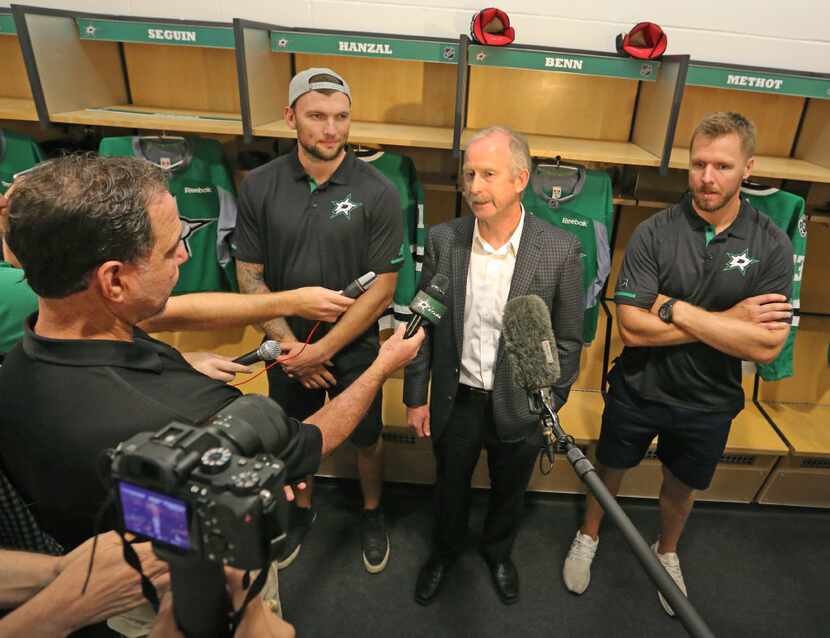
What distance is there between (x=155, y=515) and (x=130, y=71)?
2.71 metres

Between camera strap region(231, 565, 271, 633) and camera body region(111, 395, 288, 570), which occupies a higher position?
camera body region(111, 395, 288, 570)

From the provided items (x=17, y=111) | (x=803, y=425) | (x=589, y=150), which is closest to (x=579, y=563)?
(x=803, y=425)

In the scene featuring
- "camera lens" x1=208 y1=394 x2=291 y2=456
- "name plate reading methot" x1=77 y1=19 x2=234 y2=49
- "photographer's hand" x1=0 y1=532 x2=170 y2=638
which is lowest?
"photographer's hand" x1=0 y1=532 x2=170 y2=638

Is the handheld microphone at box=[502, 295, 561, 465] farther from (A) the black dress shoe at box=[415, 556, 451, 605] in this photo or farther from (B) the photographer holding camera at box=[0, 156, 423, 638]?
(A) the black dress shoe at box=[415, 556, 451, 605]

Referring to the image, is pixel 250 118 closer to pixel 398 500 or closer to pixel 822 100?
Answer: pixel 398 500

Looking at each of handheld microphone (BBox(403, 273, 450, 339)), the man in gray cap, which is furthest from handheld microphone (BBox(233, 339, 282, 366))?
the man in gray cap

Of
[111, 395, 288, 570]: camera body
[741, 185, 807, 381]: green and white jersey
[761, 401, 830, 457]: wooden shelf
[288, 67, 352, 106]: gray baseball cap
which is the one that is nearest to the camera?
[111, 395, 288, 570]: camera body

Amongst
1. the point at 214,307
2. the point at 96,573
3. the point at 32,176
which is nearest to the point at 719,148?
the point at 214,307

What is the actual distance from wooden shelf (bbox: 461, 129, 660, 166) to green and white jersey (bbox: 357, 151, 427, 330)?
0.30 m

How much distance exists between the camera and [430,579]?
2.17m

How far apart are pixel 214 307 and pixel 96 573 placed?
3.12ft

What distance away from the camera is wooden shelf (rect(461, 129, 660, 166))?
2.29 metres

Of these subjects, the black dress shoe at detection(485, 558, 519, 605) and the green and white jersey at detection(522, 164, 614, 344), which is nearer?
the black dress shoe at detection(485, 558, 519, 605)

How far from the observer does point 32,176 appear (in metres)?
0.85
